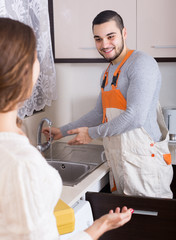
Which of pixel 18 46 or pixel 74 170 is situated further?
pixel 74 170

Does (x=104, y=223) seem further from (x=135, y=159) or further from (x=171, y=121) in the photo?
(x=171, y=121)

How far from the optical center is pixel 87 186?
166 centimetres

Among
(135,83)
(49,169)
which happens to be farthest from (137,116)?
(49,169)

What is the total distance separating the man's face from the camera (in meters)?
1.78

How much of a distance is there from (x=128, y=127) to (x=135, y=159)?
177 millimetres

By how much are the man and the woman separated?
973mm

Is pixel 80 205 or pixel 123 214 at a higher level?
pixel 123 214

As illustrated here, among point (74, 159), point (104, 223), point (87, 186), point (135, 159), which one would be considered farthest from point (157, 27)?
point (104, 223)

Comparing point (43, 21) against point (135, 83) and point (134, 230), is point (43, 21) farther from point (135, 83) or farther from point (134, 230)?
point (134, 230)

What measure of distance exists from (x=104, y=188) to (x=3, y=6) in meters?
1.12

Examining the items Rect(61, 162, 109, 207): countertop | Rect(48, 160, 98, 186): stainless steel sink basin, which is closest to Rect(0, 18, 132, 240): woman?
Rect(61, 162, 109, 207): countertop

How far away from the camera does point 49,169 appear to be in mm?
755

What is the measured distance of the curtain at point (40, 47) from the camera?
167cm

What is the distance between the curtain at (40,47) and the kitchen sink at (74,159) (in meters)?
0.36
